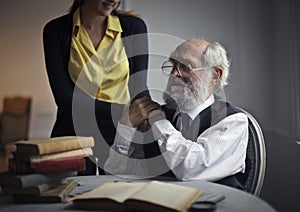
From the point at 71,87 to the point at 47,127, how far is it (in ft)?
0.55

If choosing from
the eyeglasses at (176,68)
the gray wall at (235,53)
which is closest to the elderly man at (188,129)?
the eyeglasses at (176,68)

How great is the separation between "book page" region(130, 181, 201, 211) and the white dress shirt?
302mm

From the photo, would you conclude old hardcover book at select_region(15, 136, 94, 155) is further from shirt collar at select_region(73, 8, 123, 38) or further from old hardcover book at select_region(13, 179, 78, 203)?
shirt collar at select_region(73, 8, 123, 38)

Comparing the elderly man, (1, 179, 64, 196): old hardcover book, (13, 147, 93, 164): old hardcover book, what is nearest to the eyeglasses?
the elderly man

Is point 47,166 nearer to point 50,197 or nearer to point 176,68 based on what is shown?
point 50,197

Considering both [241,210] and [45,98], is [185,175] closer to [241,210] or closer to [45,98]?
[241,210]

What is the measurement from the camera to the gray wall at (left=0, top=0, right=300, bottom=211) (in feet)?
5.01

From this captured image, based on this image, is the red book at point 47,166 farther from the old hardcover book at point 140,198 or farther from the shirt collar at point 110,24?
the shirt collar at point 110,24

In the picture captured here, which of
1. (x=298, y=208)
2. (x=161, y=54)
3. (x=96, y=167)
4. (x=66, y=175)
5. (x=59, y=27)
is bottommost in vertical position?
(x=298, y=208)

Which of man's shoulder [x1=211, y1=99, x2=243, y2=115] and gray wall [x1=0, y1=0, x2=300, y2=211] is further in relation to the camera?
gray wall [x1=0, y1=0, x2=300, y2=211]

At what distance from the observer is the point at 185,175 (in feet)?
4.13

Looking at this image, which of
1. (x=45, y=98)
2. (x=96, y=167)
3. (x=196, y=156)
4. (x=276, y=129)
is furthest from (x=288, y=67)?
(x=45, y=98)

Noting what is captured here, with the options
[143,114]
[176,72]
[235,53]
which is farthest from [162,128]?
[235,53]

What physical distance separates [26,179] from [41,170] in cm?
4
